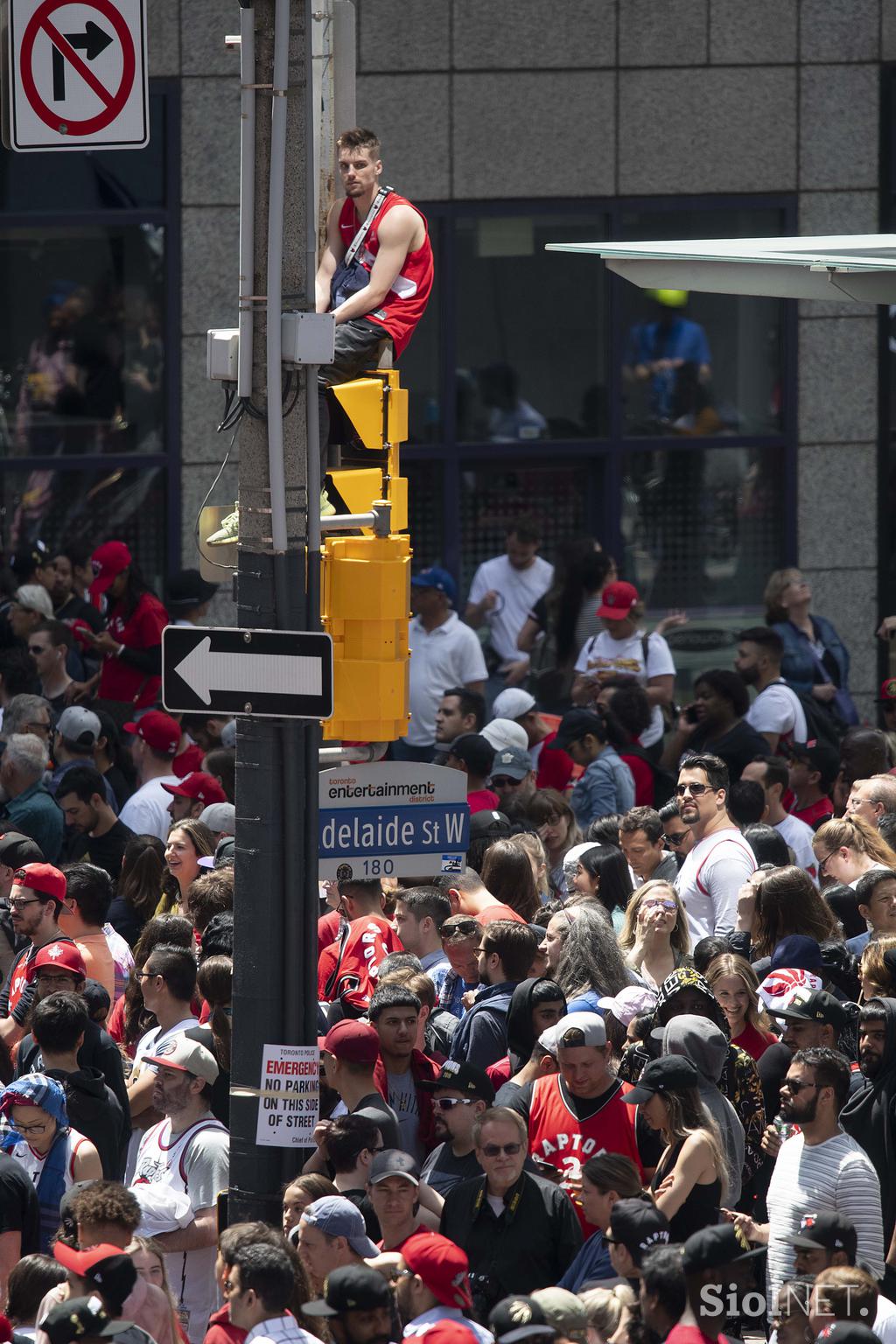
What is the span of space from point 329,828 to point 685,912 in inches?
115

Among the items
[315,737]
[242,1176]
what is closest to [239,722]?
[315,737]

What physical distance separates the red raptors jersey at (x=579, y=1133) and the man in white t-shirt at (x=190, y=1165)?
3.59 ft

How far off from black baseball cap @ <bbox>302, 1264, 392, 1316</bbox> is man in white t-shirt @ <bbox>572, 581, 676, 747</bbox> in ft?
26.0

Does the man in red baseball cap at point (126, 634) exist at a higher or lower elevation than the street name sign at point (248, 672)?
lower

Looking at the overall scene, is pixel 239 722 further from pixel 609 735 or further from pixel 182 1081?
pixel 609 735

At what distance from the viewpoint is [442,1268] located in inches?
241

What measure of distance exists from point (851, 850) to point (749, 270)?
283 cm

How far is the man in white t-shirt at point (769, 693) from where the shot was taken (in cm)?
1275

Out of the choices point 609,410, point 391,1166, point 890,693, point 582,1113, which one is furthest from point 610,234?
point 391,1166

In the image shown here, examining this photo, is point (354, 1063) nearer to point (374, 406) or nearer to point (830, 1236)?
point (830, 1236)

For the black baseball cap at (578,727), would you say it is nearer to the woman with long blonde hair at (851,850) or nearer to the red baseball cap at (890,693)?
the woman with long blonde hair at (851,850)

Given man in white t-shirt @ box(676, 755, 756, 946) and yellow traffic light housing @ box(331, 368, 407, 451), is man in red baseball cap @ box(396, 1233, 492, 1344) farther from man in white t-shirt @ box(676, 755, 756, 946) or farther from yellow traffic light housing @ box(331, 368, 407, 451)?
man in white t-shirt @ box(676, 755, 756, 946)

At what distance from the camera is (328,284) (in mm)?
7309

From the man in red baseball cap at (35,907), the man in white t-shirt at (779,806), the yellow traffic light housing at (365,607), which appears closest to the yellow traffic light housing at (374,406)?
the yellow traffic light housing at (365,607)
